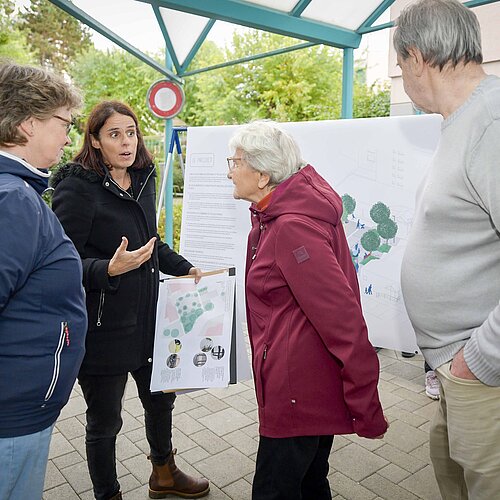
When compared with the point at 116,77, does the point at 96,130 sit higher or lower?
lower

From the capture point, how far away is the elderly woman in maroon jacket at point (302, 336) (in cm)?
164

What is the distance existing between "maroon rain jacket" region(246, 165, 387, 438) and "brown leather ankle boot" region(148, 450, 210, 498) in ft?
3.35

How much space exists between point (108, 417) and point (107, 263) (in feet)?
2.30

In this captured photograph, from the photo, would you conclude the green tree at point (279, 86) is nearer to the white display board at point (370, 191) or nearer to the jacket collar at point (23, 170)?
the white display board at point (370, 191)

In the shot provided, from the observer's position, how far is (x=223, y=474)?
2.82 metres

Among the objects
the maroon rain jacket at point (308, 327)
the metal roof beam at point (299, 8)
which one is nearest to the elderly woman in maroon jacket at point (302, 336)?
the maroon rain jacket at point (308, 327)

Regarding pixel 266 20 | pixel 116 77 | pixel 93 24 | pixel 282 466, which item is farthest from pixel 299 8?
pixel 116 77

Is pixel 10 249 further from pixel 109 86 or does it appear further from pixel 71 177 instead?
pixel 109 86

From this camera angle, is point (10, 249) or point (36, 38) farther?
point (36, 38)

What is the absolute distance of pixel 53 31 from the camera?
31578mm

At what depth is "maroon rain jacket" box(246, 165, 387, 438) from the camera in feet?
5.37

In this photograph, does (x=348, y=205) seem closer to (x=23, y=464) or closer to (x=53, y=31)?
(x=23, y=464)

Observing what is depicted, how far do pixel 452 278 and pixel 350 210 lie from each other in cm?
161

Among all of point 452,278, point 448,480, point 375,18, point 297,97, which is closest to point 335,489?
point 448,480
